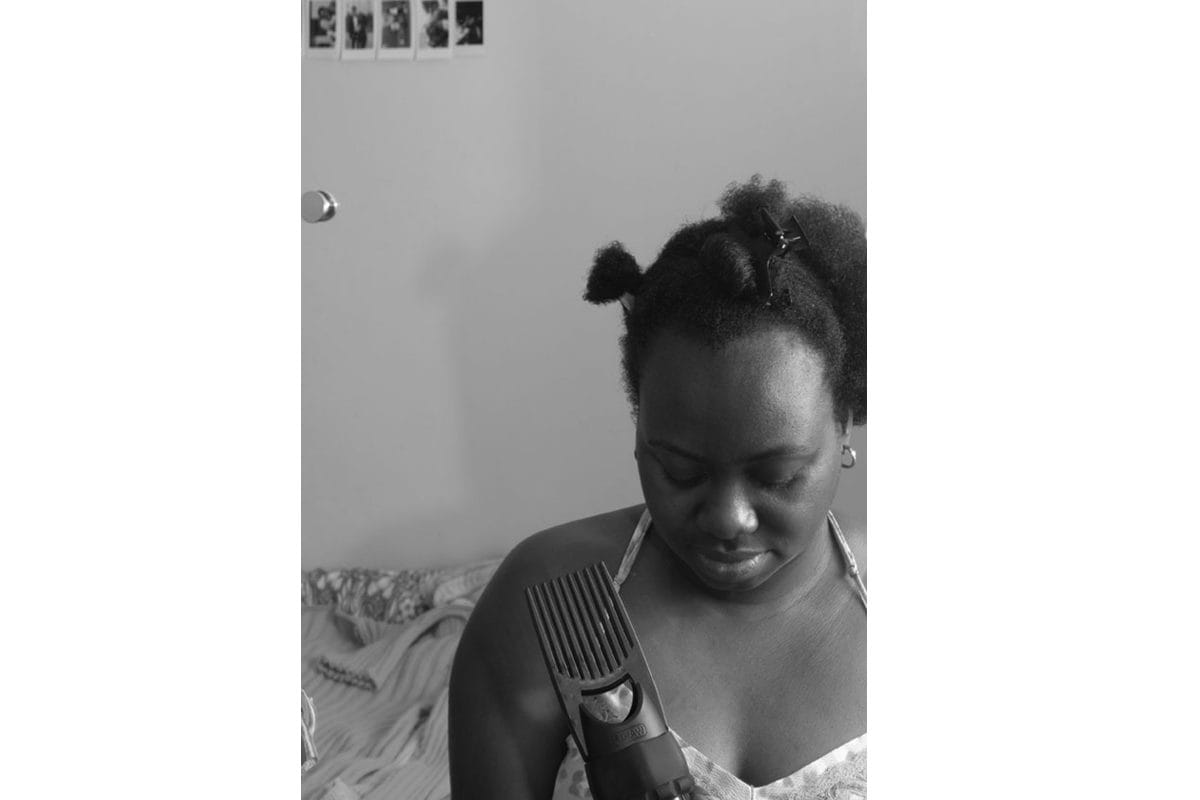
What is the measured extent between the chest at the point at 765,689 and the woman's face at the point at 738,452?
72mm

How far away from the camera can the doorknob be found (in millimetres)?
1938

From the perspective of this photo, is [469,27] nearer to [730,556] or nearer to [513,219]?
[513,219]

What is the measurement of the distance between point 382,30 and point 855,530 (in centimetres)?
88

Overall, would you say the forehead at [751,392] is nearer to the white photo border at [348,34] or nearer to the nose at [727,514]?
the nose at [727,514]

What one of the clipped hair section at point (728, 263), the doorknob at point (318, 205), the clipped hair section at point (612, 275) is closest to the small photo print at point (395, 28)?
the doorknob at point (318, 205)

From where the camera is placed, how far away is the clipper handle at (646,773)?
1.75 meters

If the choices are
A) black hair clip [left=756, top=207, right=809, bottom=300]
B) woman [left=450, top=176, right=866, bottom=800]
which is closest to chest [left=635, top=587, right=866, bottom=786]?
woman [left=450, top=176, right=866, bottom=800]

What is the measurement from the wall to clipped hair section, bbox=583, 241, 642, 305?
0.02 metres

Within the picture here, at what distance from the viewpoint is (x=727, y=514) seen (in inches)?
69.4

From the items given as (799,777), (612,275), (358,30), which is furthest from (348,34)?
(799,777)
